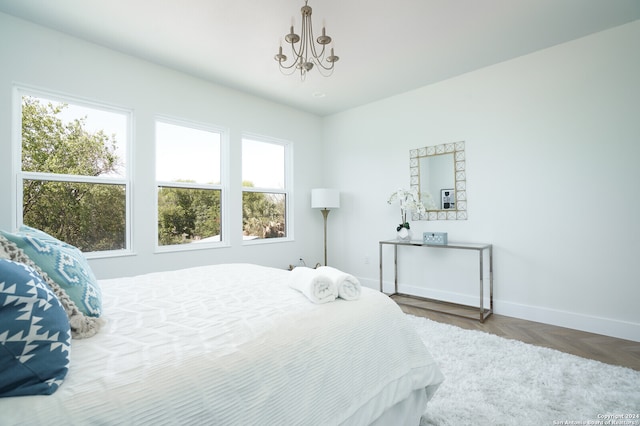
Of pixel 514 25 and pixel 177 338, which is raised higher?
pixel 514 25

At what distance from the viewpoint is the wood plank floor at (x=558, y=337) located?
2.34 metres

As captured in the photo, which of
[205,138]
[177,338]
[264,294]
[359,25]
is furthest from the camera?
[205,138]

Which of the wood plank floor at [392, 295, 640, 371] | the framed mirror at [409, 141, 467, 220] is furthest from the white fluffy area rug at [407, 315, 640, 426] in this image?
the framed mirror at [409, 141, 467, 220]

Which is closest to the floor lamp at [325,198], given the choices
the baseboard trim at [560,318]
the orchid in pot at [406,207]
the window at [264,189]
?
the window at [264,189]

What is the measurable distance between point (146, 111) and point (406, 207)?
10.4 feet

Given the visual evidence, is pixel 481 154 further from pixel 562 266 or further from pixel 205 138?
pixel 205 138

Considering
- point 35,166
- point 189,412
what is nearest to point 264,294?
point 189,412

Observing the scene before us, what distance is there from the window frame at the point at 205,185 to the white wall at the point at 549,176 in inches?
90.2

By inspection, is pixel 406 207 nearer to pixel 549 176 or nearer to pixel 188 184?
pixel 549 176

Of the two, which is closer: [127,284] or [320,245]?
[127,284]

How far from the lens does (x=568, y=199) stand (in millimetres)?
2961

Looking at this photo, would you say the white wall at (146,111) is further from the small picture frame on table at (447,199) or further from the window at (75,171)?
the small picture frame on table at (447,199)

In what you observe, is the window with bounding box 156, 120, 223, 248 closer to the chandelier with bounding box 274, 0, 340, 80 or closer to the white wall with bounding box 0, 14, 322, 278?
the white wall with bounding box 0, 14, 322, 278

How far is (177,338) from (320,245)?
404 centimetres
